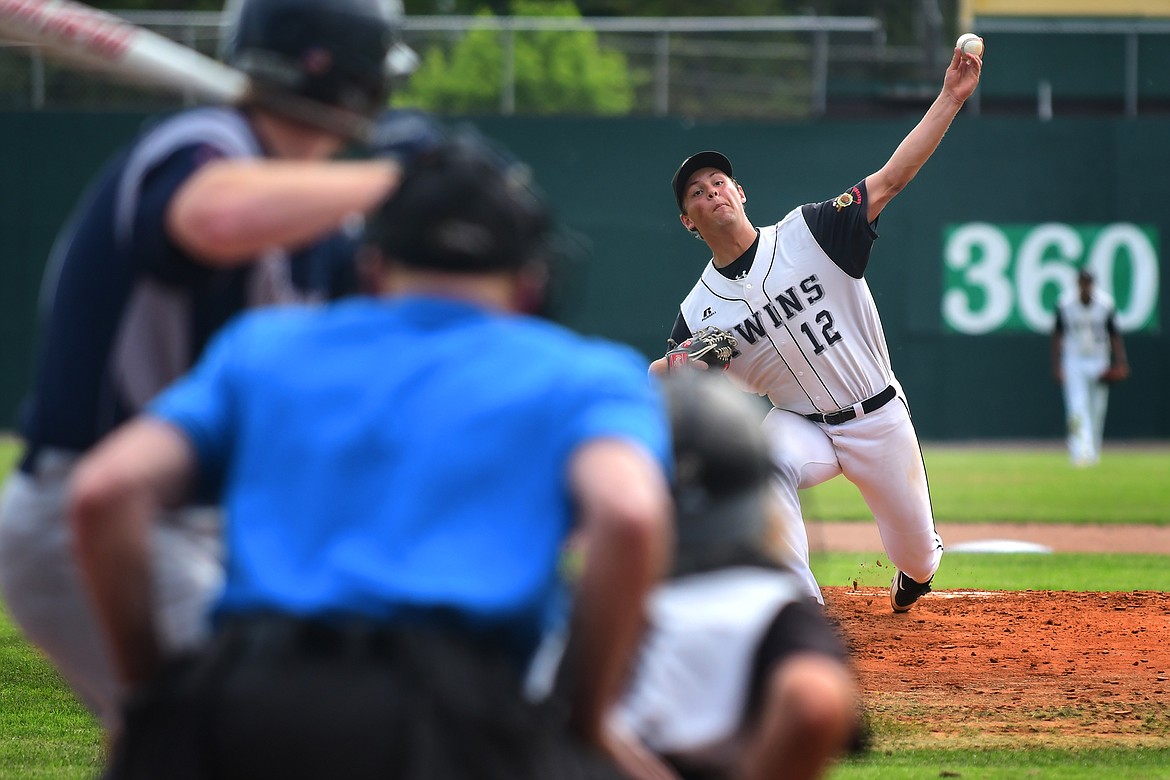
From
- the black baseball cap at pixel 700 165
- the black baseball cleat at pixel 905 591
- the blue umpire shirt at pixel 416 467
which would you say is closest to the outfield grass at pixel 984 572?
the black baseball cleat at pixel 905 591

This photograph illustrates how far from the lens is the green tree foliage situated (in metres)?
20.0

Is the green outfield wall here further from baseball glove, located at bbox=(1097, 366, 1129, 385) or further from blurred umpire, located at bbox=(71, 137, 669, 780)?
blurred umpire, located at bbox=(71, 137, 669, 780)

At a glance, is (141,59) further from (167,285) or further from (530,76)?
(530,76)

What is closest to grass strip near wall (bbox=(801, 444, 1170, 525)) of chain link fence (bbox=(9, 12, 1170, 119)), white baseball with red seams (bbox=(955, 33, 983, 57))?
white baseball with red seams (bbox=(955, 33, 983, 57))

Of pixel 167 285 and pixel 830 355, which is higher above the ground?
pixel 167 285

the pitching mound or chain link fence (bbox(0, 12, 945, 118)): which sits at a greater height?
chain link fence (bbox(0, 12, 945, 118))

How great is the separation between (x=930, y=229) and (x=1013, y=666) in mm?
13751

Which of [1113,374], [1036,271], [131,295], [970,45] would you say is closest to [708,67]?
[1036,271]

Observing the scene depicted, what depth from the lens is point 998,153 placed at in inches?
783

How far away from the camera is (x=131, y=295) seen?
2.59m

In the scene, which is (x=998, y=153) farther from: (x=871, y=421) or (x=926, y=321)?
(x=871, y=421)

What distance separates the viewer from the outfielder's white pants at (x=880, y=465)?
695 cm

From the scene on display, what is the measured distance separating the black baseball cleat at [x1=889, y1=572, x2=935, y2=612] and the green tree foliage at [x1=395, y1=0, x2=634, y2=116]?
1342 centimetres

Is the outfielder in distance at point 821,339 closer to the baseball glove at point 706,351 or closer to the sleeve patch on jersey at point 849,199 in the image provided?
the sleeve patch on jersey at point 849,199
